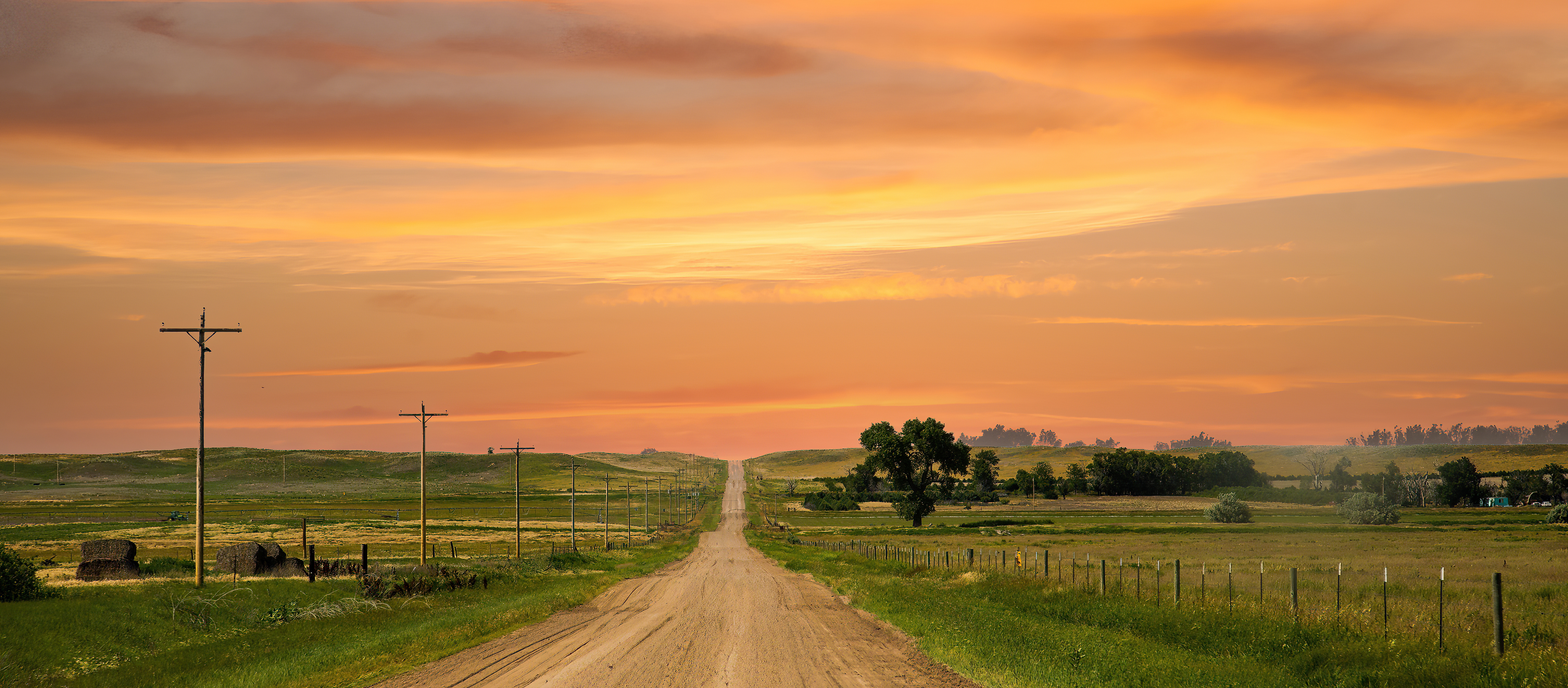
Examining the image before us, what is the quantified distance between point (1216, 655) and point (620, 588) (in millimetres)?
32173

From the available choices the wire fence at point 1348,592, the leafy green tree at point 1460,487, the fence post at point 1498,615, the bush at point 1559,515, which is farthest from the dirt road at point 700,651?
the leafy green tree at point 1460,487

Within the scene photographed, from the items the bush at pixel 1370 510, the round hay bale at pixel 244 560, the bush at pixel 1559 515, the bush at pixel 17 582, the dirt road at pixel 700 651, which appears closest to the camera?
the dirt road at pixel 700 651

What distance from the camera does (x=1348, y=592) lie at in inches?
1578

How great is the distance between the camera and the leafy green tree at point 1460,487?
179 m

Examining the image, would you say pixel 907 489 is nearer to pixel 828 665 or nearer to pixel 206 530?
pixel 206 530

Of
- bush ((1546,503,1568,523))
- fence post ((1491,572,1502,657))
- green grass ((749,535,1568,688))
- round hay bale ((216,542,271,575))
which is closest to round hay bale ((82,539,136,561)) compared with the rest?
round hay bale ((216,542,271,575))

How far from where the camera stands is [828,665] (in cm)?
2255

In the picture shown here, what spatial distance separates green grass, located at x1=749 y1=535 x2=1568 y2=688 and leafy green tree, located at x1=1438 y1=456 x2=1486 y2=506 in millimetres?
181066

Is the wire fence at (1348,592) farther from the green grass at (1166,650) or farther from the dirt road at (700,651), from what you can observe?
the dirt road at (700,651)

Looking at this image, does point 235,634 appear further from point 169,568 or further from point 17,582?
point 169,568

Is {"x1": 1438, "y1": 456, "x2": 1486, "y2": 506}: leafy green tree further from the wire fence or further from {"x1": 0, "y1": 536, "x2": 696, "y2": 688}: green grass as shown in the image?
{"x1": 0, "y1": 536, "x2": 696, "y2": 688}: green grass

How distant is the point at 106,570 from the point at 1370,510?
387 ft

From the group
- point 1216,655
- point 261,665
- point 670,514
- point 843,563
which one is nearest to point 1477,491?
point 670,514

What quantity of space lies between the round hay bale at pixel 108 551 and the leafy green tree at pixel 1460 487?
647 feet
